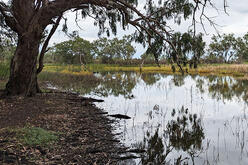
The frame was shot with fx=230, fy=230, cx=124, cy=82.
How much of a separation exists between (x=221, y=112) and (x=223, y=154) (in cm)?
370

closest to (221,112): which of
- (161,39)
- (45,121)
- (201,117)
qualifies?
(201,117)

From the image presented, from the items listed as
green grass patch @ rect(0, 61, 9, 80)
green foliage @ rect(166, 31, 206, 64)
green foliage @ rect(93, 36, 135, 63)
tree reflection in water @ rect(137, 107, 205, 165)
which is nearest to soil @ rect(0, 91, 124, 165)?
tree reflection in water @ rect(137, 107, 205, 165)

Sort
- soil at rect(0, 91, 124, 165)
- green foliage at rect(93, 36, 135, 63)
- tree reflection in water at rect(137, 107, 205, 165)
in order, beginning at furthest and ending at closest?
1. green foliage at rect(93, 36, 135, 63)
2. tree reflection in water at rect(137, 107, 205, 165)
3. soil at rect(0, 91, 124, 165)

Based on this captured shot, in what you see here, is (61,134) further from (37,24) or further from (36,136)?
(37,24)

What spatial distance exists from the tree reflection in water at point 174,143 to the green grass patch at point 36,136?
164 centimetres

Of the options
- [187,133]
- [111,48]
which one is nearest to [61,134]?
[187,133]

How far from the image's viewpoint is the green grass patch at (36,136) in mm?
3935

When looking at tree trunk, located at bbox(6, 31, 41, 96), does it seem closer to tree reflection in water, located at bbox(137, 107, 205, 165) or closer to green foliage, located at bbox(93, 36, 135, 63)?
tree reflection in water, located at bbox(137, 107, 205, 165)

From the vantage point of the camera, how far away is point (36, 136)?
4.19m

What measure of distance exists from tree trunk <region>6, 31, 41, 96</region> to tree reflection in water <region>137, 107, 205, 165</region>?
14.6 ft

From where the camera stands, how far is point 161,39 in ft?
25.0

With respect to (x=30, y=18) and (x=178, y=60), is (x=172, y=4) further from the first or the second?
(x=30, y=18)

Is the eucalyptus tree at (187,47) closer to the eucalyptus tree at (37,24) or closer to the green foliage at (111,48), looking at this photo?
the eucalyptus tree at (37,24)

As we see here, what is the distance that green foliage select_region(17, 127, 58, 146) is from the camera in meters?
3.94
